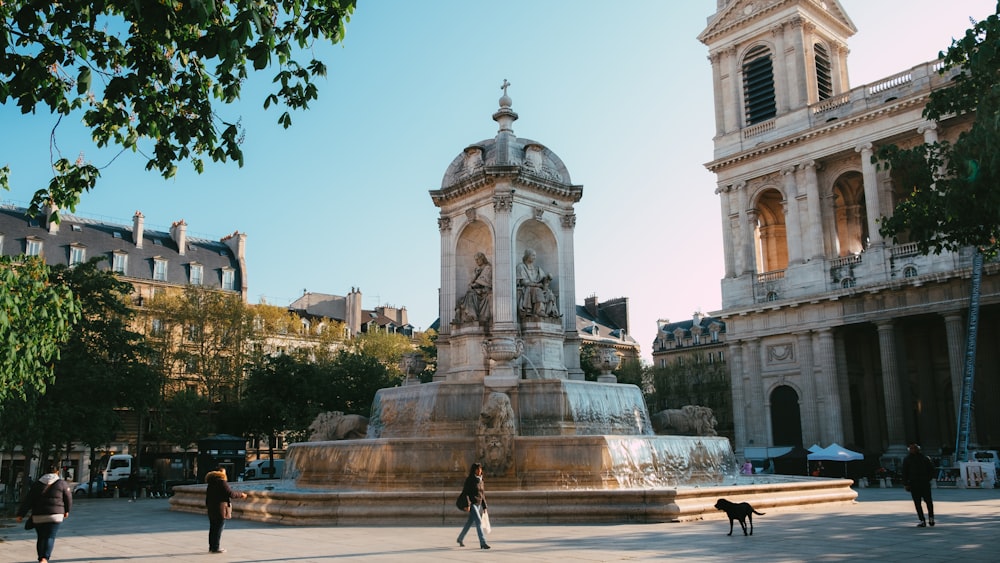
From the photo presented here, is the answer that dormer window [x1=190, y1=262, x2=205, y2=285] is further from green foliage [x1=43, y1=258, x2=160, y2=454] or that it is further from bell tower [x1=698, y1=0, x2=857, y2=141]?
bell tower [x1=698, y1=0, x2=857, y2=141]

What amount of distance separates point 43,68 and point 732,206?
48370 millimetres

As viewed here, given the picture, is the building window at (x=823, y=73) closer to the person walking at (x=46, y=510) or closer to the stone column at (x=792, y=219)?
the stone column at (x=792, y=219)

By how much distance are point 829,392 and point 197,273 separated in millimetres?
49929

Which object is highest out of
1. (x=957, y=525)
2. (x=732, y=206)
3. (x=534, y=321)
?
(x=732, y=206)

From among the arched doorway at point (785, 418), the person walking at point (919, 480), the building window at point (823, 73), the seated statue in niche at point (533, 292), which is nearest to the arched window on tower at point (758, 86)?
the building window at point (823, 73)

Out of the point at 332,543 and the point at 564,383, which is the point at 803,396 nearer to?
the point at 564,383

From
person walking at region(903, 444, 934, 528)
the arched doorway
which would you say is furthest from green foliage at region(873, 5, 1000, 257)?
the arched doorway

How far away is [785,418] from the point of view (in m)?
49.2

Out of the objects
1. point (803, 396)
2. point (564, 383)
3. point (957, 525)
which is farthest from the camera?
point (803, 396)

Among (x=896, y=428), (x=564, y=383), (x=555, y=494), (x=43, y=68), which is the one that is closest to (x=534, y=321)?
(x=564, y=383)

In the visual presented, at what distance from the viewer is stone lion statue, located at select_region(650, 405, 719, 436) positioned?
2173 cm

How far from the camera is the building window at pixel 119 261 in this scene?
211ft

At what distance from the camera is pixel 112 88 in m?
9.47

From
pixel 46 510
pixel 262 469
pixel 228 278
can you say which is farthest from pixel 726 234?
pixel 46 510
